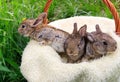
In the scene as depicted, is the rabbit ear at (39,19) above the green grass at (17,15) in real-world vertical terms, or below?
above

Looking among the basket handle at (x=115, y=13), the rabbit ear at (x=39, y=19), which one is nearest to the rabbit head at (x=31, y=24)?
the rabbit ear at (x=39, y=19)

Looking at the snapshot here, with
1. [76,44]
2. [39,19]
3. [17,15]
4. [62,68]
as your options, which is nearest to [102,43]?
[76,44]

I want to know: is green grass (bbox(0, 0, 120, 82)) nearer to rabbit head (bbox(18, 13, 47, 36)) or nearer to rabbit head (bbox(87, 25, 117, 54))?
rabbit head (bbox(18, 13, 47, 36))

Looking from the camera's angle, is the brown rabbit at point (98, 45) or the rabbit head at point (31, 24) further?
the rabbit head at point (31, 24)

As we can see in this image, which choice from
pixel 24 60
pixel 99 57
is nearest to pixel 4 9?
pixel 24 60

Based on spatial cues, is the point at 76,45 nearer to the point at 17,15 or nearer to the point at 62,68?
the point at 62,68

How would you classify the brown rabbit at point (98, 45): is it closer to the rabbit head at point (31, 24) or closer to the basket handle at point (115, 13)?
the basket handle at point (115, 13)
